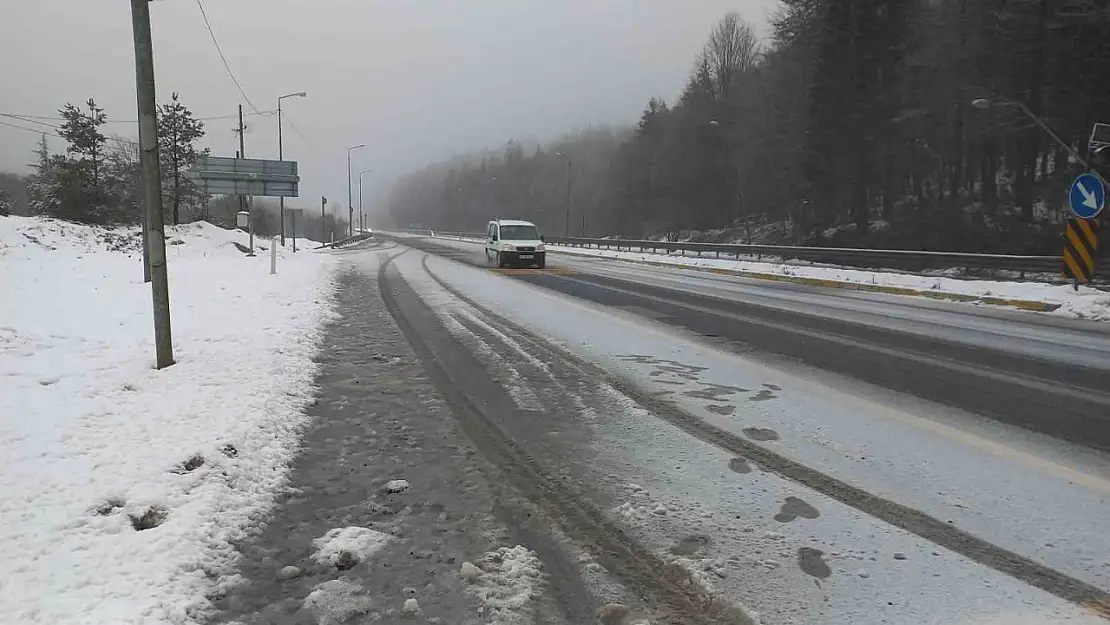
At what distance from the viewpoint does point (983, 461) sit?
443 cm

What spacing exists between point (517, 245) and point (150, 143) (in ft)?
65.9

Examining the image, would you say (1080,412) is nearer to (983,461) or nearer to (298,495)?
(983,461)

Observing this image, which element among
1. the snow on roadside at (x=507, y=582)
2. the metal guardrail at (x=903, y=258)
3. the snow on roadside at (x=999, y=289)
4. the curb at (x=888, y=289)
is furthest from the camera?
the metal guardrail at (x=903, y=258)

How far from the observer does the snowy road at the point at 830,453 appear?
2.97 meters

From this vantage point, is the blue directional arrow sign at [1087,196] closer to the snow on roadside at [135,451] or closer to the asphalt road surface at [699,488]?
the asphalt road surface at [699,488]

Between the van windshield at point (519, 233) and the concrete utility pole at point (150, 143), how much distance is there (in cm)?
2031

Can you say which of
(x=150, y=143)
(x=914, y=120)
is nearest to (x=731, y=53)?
(x=914, y=120)

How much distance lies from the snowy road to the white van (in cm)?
1597

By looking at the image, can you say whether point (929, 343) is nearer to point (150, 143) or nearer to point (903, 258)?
point (150, 143)

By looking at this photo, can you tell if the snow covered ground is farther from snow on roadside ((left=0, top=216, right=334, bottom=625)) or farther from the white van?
snow on roadside ((left=0, top=216, right=334, bottom=625))

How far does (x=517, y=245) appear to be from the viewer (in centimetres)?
2634

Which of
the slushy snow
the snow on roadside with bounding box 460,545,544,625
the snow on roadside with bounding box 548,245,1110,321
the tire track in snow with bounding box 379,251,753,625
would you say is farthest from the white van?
the snow on roadside with bounding box 460,545,544,625

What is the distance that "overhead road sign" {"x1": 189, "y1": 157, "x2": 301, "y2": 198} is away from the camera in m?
41.3

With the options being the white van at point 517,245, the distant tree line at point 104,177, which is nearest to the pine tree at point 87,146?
the distant tree line at point 104,177
